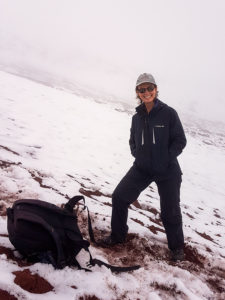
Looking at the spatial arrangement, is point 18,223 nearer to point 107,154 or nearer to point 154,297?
point 154,297

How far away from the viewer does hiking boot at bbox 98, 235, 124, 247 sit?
443cm

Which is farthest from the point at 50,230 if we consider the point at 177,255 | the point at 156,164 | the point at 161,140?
the point at 177,255

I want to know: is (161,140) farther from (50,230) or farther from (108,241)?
→ (50,230)

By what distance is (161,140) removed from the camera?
430cm

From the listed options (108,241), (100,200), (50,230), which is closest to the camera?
(50,230)

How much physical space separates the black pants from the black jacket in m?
0.17

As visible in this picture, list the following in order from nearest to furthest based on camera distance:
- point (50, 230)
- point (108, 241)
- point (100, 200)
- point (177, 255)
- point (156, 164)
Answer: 1. point (50, 230)
2. point (156, 164)
3. point (177, 255)
4. point (108, 241)
5. point (100, 200)

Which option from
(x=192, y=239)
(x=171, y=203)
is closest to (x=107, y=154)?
(x=192, y=239)

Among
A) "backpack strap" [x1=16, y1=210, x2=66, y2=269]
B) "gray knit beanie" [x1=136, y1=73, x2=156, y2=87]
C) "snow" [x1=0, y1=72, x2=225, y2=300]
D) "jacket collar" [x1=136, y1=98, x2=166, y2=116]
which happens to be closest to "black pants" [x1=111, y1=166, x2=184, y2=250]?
"snow" [x1=0, y1=72, x2=225, y2=300]

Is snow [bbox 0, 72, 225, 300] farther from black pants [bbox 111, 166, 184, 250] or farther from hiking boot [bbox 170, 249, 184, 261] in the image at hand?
black pants [bbox 111, 166, 184, 250]

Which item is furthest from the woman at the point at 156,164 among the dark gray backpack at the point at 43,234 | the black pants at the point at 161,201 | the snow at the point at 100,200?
the dark gray backpack at the point at 43,234

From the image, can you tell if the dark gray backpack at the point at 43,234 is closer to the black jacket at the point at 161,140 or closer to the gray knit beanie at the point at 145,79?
the black jacket at the point at 161,140

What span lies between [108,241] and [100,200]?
2340mm

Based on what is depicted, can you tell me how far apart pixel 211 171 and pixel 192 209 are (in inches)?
352
